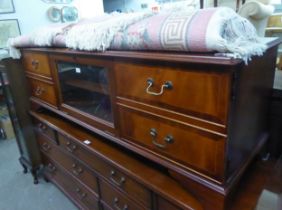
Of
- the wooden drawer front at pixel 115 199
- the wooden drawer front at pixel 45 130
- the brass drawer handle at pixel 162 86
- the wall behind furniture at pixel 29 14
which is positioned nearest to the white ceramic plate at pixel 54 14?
the wall behind furniture at pixel 29 14

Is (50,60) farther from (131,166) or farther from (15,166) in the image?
(15,166)

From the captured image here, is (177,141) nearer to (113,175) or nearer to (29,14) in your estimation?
(113,175)

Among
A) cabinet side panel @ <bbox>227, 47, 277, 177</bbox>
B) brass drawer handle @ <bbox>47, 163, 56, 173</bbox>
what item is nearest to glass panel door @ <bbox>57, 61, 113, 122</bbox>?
cabinet side panel @ <bbox>227, 47, 277, 177</bbox>

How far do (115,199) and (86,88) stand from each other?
61 cm

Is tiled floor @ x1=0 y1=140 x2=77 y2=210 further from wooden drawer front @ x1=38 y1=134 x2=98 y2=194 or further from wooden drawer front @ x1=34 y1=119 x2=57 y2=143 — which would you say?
wooden drawer front @ x1=34 y1=119 x2=57 y2=143

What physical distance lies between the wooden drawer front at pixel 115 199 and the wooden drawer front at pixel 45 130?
53cm

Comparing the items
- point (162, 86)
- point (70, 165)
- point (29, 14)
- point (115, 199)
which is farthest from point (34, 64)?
point (29, 14)

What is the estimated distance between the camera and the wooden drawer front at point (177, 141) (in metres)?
0.69

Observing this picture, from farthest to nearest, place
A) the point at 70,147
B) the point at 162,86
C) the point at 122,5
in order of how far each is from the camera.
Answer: the point at 122,5 → the point at 70,147 → the point at 162,86

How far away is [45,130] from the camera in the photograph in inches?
66.8

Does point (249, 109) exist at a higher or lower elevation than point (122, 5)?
lower

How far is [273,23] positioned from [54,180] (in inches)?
135

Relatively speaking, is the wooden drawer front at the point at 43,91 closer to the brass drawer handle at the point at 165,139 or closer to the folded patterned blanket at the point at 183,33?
the folded patterned blanket at the point at 183,33

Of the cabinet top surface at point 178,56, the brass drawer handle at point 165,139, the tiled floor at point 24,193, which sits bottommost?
the tiled floor at point 24,193
